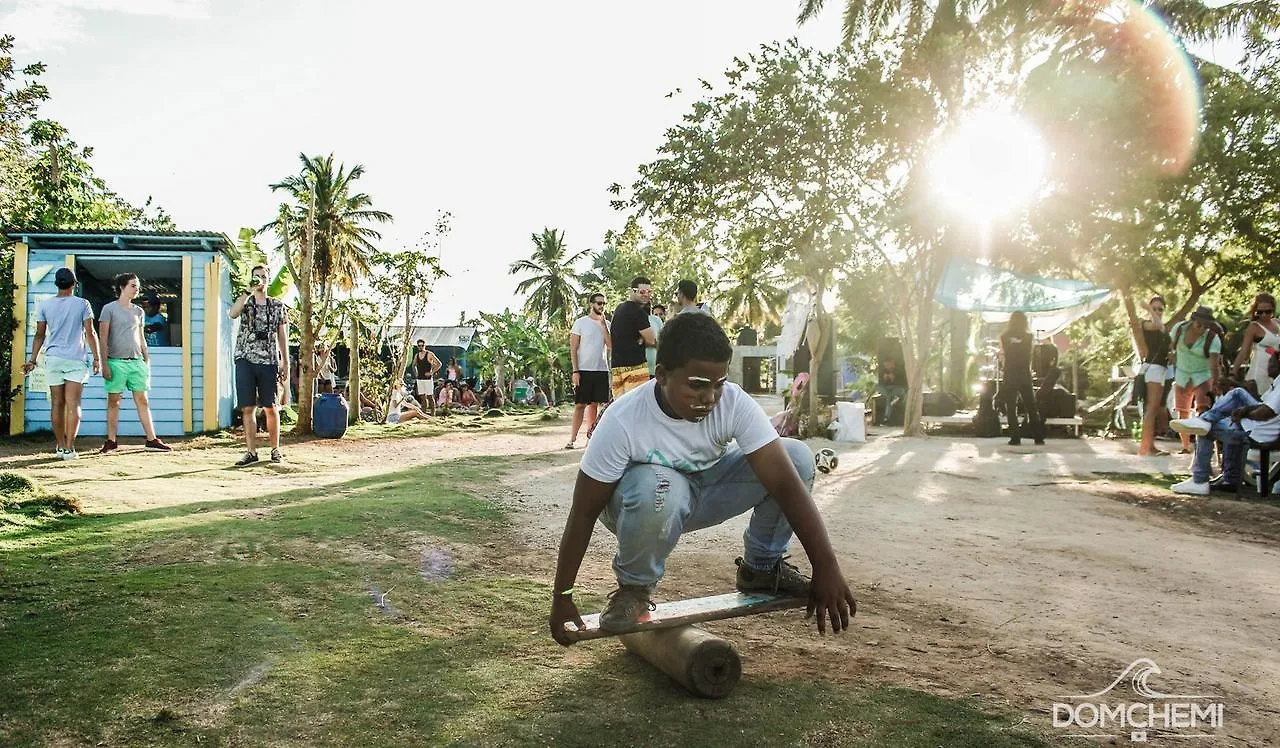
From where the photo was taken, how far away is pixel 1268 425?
6.86m

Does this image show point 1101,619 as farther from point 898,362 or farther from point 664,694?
point 898,362

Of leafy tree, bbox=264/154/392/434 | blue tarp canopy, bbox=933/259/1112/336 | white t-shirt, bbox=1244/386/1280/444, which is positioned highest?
leafy tree, bbox=264/154/392/434

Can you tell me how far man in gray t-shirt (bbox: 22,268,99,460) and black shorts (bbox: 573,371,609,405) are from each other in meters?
5.22

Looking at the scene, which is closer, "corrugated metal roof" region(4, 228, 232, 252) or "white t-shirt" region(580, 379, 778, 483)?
"white t-shirt" region(580, 379, 778, 483)

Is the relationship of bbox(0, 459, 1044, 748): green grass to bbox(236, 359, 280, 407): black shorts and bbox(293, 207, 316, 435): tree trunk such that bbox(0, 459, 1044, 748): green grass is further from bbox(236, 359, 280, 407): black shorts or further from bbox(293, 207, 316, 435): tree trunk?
bbox(293, 207, 316, 435): tree trunk

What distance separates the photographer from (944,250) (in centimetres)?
1419

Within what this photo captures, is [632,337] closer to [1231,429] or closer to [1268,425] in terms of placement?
[1231,429]

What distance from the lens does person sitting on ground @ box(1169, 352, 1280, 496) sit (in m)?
6.86

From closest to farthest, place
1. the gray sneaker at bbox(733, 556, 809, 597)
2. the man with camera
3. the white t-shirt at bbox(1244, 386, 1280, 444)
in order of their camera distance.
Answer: the gray sneaker at bbox(733, 556, 809, 597) → the white t-shirt at bbox(1244, 386, 1280, 444) → the man with camera

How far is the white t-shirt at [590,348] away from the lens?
1030cm

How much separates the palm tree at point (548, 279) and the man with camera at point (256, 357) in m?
47.7

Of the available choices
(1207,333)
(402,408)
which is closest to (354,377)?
(402,408)

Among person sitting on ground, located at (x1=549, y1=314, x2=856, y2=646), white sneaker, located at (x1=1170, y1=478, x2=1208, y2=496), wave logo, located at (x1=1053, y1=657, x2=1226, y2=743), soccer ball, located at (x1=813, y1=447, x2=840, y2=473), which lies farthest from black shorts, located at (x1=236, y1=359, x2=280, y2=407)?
white sneaker, located at (x1=1170, y1=478, x2=1208, y2=496)

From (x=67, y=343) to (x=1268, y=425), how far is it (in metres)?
11.1
